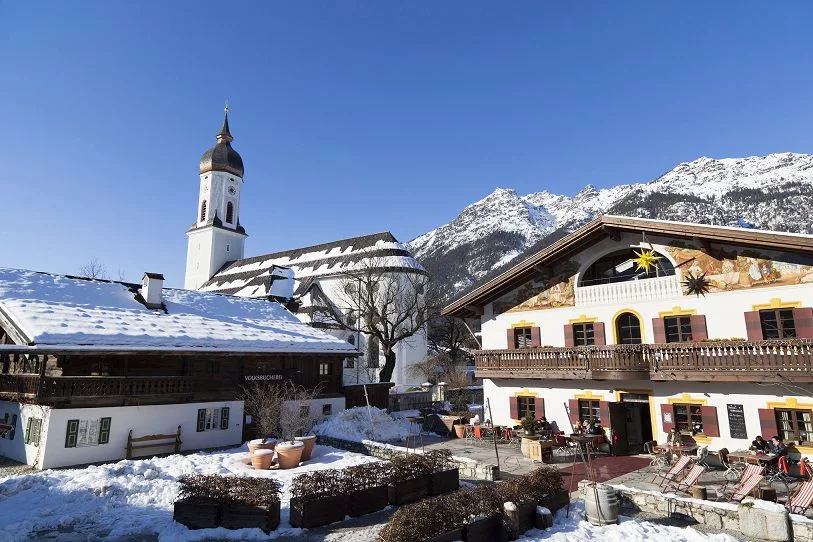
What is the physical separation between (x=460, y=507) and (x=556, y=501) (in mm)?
2953

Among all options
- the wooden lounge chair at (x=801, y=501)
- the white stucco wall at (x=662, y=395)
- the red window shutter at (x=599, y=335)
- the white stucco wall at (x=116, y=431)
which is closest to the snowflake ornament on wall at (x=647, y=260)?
the red window shutter at (x=599, y=335)

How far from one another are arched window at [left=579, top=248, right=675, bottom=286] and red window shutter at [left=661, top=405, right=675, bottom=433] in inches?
193

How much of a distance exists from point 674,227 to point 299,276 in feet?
149

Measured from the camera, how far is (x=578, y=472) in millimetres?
16109

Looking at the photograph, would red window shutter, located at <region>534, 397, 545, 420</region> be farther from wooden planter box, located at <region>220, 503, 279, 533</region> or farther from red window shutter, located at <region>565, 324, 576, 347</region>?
wooden planter box, located at <region>220, 503, 279, 533</region>

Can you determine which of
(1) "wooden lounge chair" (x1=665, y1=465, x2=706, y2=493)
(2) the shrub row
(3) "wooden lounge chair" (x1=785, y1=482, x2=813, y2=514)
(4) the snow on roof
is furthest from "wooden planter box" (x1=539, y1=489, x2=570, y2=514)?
(4) the snow on roof

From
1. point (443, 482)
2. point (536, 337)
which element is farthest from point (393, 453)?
point (536, 337)

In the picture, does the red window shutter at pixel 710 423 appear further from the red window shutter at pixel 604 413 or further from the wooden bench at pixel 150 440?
the wooden bench at pixel 150 440

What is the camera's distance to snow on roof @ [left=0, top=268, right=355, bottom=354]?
1878cm

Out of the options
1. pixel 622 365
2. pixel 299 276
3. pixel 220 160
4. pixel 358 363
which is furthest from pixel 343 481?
pixel 220 160

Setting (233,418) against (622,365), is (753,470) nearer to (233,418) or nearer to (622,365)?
(622,365)

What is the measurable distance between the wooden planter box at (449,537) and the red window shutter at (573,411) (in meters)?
11.8

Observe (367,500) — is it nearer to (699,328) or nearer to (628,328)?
(628,328)

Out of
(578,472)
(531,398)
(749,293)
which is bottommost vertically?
(578,472)
